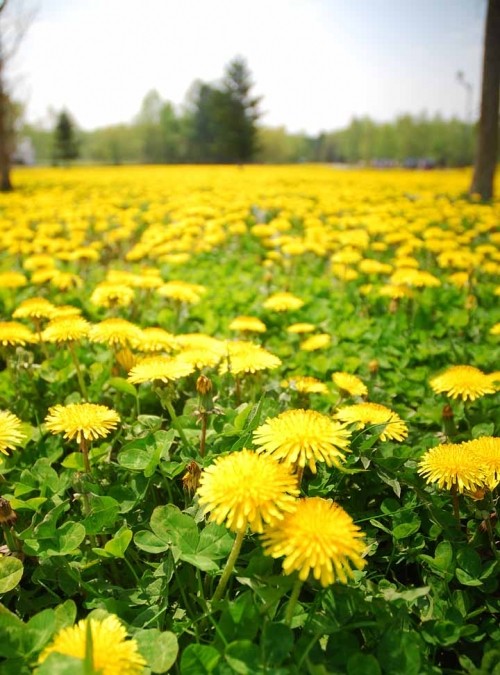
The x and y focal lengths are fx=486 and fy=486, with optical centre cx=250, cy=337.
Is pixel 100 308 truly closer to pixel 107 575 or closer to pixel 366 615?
pixel 107 575

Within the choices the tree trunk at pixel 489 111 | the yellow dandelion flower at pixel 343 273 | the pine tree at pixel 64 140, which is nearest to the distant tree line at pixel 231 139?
the pine tree at pixel 64 140

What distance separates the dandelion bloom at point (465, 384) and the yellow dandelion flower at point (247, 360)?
62cm

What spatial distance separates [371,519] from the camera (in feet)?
4.44

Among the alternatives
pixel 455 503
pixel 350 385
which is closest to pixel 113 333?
pixel 350 385

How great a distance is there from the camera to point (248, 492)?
0.94 meters

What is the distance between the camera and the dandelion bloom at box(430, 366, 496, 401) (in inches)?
68.1

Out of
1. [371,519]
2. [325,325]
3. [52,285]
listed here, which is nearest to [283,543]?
[371,519]

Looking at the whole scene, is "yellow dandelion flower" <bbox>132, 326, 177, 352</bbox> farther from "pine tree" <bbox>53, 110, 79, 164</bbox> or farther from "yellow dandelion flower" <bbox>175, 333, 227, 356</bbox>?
"pine tree" <bbox>53, 110, 79, 164</bbox>

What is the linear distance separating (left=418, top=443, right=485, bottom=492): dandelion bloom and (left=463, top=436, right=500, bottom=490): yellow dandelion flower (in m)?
0.01

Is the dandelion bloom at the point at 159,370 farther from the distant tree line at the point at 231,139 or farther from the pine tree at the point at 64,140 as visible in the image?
the pine tree at the point at 64,140

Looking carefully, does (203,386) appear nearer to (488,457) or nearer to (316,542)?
(316,542)

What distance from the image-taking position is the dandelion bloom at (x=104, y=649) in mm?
820

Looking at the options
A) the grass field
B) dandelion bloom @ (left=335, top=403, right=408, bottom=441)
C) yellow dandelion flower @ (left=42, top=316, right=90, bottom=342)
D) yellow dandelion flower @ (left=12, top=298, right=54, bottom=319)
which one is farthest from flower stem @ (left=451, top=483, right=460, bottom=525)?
yellow dandelion flower @ (left=12, top=298, right=54, bottom=319)

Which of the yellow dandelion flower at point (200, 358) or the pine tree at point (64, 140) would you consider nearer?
the yellow dandelion flower at point (200, 358)
